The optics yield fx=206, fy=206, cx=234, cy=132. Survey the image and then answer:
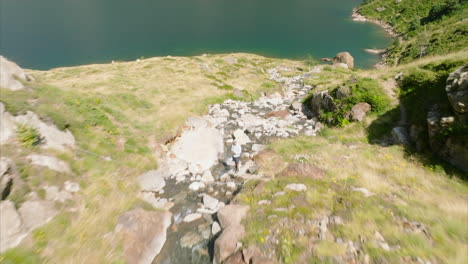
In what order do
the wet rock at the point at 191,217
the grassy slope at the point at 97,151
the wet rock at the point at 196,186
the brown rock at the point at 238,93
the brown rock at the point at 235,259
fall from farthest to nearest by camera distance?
the brown rock at the point at 238,93, the wet rock at the point at 196,186, the wet rock at the point at 191,217, the grassy slope at the point at 97,151, the brown rock at the point at 235,259

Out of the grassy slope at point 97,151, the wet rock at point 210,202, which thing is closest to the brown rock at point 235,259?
the wet rock at point 210,202

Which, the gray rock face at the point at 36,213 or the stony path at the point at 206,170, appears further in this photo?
the stony path at the point at 206,170

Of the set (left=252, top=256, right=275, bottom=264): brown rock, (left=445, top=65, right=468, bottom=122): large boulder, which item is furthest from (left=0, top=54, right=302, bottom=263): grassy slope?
(left=445, top=65, right=468, bottom=122): large boulder

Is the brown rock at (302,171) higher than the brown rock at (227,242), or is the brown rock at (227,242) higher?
the brown rock at (302,171)

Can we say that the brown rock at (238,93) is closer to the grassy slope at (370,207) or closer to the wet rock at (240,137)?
the wet rock at (240,137)

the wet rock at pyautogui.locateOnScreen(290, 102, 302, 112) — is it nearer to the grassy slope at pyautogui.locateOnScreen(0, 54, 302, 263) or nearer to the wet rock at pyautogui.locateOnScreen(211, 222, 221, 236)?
the grassy slope at pyautogui.locateOnScreen(0, 54, 302, 263)

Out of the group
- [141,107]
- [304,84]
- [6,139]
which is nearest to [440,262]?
[6,139]
